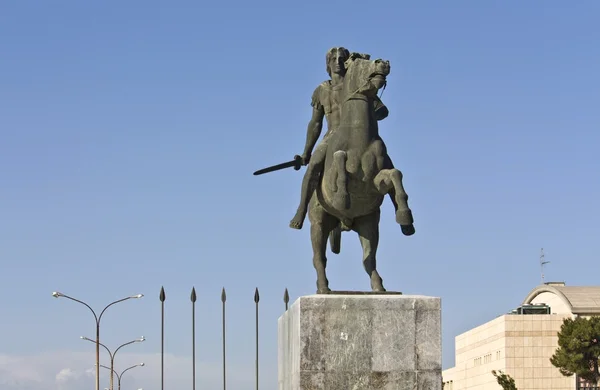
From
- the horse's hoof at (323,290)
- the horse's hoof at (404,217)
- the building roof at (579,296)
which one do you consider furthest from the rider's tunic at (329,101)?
the building roof at (579,296)

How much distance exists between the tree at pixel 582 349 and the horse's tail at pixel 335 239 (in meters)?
74.9

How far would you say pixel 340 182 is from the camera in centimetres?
1606

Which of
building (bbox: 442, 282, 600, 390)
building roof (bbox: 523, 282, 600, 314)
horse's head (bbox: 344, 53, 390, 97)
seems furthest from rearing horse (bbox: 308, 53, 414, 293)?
building roof (bbox: 523, 282, 600, 314)

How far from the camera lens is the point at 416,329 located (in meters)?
15.7

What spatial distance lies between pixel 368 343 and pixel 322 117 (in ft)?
12.0

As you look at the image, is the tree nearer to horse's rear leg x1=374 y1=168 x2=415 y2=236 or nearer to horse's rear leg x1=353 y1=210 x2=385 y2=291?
horse's rear leg x1=353 y1=210 x2=385 y2=291

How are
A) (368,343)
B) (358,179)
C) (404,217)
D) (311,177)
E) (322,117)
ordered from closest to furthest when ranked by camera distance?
(368,343) < (404,217) < (358,179) < (311,177) < (322,117)

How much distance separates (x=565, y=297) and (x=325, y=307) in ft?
347

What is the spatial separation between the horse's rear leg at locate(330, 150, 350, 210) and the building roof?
339 ft

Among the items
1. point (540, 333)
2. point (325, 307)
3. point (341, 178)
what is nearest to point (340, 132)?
point (341, 178)

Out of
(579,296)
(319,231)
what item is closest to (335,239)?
(319,231)

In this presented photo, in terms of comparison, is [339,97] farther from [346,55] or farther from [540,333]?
[540,333]

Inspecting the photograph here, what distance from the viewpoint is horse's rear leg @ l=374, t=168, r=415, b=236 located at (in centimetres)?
1580

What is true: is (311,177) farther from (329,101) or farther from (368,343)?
(368,343)
